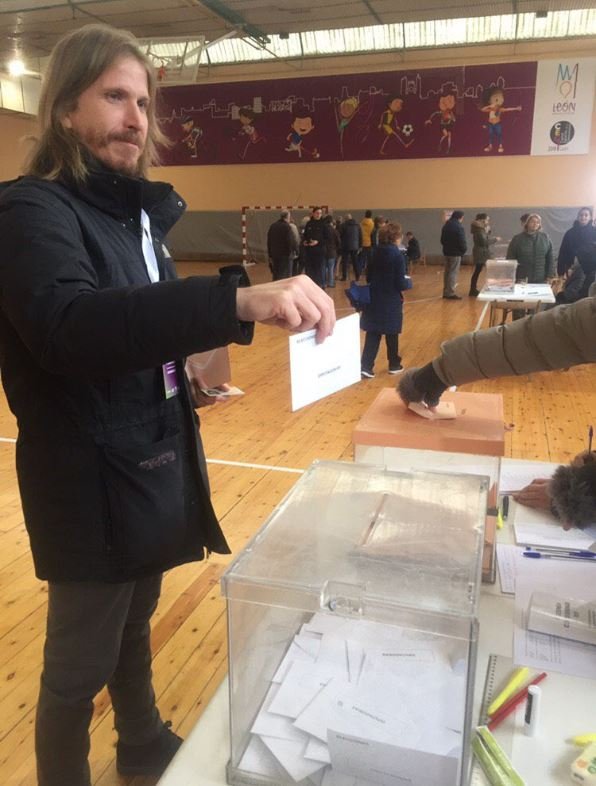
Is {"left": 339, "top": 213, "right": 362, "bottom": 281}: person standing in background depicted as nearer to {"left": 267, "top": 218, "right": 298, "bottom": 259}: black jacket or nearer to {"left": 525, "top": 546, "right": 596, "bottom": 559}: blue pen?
{"left": 267, "top": 218, "right": 298, "bottom": 259}: black jacket

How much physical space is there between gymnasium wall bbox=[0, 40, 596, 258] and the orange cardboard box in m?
13.2

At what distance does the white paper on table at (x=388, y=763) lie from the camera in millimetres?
767

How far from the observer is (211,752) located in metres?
0.85

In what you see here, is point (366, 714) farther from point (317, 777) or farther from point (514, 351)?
point (514, 351)

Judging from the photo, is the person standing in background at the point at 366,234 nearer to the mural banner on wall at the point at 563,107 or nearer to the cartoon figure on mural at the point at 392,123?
the cartoon figure on mural at the point at 392,123

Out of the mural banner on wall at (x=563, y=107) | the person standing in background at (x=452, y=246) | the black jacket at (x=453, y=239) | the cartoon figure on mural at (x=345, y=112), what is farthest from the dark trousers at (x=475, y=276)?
the cartoon figure on mural at (x=345, y=112)

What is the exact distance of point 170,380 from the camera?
3.59ft

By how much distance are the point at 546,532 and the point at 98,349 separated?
44.8 inches

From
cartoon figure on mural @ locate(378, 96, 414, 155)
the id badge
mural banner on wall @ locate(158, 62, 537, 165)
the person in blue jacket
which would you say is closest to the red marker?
the id badge

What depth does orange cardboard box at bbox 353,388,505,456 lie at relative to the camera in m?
1.37

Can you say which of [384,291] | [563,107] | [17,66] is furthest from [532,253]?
[17,66]

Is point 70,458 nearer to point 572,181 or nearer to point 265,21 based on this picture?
point 265,21

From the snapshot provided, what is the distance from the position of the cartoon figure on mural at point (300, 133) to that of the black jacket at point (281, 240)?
4870 mm

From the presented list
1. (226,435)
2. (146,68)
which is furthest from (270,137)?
(146,68)
